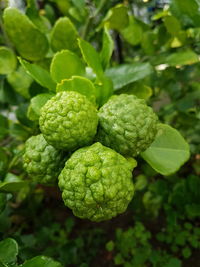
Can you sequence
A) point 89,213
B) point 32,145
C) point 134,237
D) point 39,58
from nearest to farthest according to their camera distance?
point 89,213, point 32,145, point 39,58, point 134,237

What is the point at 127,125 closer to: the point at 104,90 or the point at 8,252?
the point at 104,90

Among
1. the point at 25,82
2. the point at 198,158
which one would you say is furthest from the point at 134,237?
the point at 25,82

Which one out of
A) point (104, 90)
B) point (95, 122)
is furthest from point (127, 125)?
point (104, 90)

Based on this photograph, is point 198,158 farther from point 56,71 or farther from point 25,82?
point 56,71

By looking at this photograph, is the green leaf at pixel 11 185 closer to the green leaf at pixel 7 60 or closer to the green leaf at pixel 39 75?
the green leaf at pixel 39 75

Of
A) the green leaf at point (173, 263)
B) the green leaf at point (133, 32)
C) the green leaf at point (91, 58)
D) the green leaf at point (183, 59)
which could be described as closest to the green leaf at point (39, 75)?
the green leaf at point (91, 58)

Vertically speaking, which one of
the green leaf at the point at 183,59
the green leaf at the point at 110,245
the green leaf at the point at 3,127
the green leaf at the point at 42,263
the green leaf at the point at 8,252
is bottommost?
the green leaf at the point at 110,245
